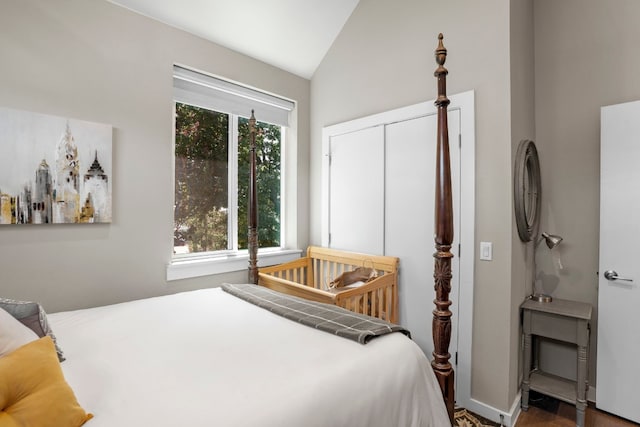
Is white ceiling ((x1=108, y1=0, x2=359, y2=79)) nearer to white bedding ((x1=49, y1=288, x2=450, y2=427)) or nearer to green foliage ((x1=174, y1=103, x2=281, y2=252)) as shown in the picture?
green foliage ((x1=174, y1=103, x2=281, y2=252))

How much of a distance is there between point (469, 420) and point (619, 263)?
135cm

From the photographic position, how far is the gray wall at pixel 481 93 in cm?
197

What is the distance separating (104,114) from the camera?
6.80 feet

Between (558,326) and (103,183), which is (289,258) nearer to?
(103,183)

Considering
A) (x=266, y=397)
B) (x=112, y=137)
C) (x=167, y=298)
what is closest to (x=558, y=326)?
(x=266, y=397)

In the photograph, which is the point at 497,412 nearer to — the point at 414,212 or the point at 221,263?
the point at 414,212

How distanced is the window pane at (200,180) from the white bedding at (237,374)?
3.25 feet

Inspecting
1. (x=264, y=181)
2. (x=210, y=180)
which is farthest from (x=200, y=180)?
(x=264, y=181)

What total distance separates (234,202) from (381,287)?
1.45 meters

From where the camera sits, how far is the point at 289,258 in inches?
123

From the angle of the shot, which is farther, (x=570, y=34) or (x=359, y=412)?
(x=570, y=34)

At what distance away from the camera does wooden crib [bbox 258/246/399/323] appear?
7.12ft

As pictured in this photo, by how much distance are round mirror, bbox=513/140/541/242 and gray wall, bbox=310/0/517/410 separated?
0.24ft

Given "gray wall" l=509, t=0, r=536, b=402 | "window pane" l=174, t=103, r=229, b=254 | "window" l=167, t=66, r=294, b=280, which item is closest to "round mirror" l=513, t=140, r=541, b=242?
"gray wall" l=509, t=0, r=536, b=402
